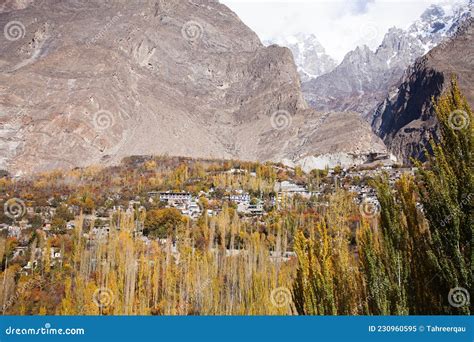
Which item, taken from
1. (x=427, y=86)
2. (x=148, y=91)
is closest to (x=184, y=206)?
(x=148, y=91)

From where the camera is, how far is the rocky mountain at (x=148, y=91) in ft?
336


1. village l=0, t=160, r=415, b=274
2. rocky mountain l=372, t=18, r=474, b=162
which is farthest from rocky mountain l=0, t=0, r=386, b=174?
rocky mountain l=372, t=18, r=474, b=162

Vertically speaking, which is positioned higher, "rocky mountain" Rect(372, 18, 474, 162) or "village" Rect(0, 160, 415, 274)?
"rocky mountain" Rect(372, 18, 474, 162)

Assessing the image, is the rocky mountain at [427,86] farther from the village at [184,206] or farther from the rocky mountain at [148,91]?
the village at [184,206]

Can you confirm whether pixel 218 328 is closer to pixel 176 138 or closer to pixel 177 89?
pixel 176 138

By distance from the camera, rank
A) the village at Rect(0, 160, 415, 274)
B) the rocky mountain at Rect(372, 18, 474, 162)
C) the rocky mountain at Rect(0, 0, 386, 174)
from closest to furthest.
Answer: the village at Rect(0, 160, 415, 274), the rocky mountain at Rect(0, 0, 386, 174), the rocky mountain at Rect(372, 18, 474, 162)

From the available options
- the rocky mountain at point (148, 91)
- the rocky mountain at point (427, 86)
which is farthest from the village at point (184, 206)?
the rocky mountain at point (427, 86)

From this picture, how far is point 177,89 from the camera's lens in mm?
136750

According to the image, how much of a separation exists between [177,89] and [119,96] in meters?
24.8

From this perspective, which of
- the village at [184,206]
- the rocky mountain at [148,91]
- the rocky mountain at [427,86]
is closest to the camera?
the village at [184,206]

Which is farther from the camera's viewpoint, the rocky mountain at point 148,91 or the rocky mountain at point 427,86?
the rocky mountain at point 427,86

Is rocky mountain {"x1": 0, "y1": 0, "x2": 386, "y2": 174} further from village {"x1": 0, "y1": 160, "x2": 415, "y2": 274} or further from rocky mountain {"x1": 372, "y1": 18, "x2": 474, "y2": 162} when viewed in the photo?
rocky mountain {"x1": 372, "y1": 18, "x2": 474, "y2": 162}

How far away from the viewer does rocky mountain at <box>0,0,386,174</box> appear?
103 meters

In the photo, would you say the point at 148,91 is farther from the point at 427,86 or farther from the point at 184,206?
the point at 427,86
